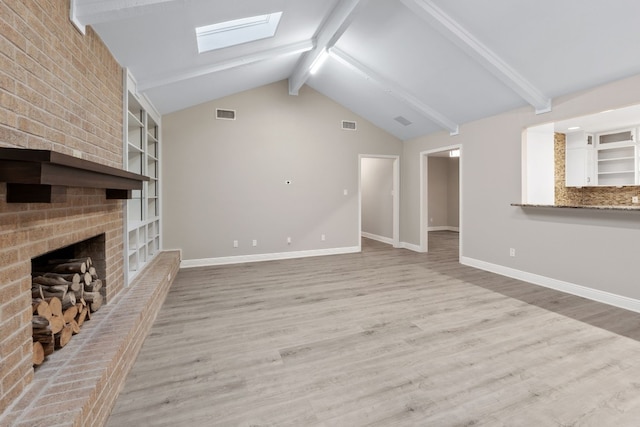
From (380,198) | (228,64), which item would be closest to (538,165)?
(380,198)

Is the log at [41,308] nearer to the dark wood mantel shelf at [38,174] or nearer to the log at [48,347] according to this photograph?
the log at [48,347]

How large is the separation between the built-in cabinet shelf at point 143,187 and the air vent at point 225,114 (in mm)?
975

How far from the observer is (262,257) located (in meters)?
5.55

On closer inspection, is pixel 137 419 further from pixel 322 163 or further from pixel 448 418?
pixel 322 163

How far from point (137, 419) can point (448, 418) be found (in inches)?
66.4

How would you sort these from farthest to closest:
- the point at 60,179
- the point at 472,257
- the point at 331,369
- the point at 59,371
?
the point at 472,257
the point at 331,369
the point at 59,371
the point at 60,179

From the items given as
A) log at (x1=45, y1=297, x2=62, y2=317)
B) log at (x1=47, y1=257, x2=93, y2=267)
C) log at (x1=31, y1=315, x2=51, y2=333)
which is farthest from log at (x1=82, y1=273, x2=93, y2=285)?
log at (x1=31, y1=315, x2=51, y2=333)

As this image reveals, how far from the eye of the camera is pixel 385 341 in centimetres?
247

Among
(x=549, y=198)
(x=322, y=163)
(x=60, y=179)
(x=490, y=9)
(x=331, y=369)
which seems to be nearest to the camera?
(x=60, y=179)

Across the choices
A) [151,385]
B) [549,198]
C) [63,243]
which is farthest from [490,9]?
[151,385]

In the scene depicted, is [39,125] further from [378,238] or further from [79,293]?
[378,238]

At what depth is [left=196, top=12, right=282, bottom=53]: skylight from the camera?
3.38 metres

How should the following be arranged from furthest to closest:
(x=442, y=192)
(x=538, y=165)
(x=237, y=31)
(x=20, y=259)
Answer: (x=442, y=192)
(x=538, y=165)
(x=237, y=31)
(x=20, y=259)

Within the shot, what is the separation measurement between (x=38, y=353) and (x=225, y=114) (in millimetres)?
4469
